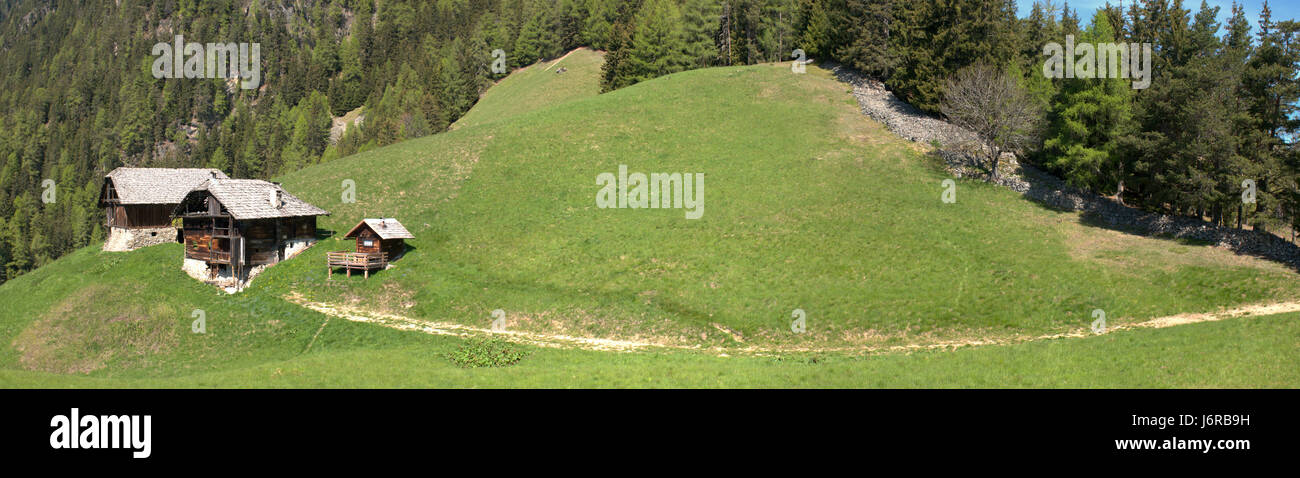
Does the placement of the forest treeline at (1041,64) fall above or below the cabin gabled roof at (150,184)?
above

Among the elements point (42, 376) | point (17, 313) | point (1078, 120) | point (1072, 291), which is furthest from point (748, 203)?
point (17, 313)

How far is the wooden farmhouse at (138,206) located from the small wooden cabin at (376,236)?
13.2 m

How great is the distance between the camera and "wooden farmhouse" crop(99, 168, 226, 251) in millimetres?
45206

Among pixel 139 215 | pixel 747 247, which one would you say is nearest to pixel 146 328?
pixel 139 215

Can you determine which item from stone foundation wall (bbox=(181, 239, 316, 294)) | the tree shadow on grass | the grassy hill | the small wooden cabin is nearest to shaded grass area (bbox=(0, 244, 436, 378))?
the grassy hill

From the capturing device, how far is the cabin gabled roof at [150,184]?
150ft

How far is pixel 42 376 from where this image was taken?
22469 mm
